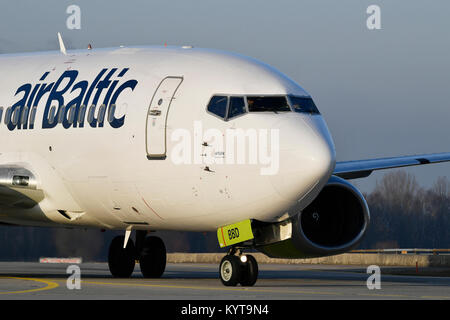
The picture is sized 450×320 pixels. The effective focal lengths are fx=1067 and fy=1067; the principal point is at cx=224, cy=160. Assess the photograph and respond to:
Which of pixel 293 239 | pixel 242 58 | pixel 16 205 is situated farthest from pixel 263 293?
pixel 16 205

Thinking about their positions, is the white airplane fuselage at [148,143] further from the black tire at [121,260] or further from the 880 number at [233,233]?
the black tire at [121,260]

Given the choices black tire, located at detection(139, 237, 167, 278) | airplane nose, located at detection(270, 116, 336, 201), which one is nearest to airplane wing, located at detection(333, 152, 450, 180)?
black tire, located at detection(139, 237, 167, 278)

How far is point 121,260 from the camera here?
24.4 m

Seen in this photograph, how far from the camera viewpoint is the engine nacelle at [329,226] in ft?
68.0

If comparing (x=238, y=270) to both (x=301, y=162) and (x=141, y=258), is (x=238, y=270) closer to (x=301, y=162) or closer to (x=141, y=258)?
(x=301, y=162)

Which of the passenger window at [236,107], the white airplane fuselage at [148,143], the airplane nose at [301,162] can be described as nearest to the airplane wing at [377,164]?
the white airplane fuselage at [148,143]

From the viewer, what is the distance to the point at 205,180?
18297 millimetres

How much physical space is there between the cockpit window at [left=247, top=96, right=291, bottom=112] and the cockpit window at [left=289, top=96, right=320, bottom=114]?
0.50 feet

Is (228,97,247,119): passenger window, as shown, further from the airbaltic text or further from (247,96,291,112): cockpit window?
the airbaltic text

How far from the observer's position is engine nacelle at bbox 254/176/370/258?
20.7 metres

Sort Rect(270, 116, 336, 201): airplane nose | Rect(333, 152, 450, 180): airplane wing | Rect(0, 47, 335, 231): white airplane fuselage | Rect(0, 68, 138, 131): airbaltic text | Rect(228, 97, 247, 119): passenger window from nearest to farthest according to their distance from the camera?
Rect(270, 116, 336, 201): airplane nose, Rect(0, 47, 335, 231): white airplane fuselage, Rect(228, 97, 247, 119): passenger window, Rect(0, 68, 138, 131): airbaltic text, Rect(333, 152, 450, 180): airplane wing

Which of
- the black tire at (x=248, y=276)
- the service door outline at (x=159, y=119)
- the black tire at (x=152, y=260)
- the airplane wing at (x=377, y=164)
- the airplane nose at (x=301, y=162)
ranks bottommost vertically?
the black tire at (x=152, y=260)

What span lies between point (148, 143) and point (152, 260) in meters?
5.88
